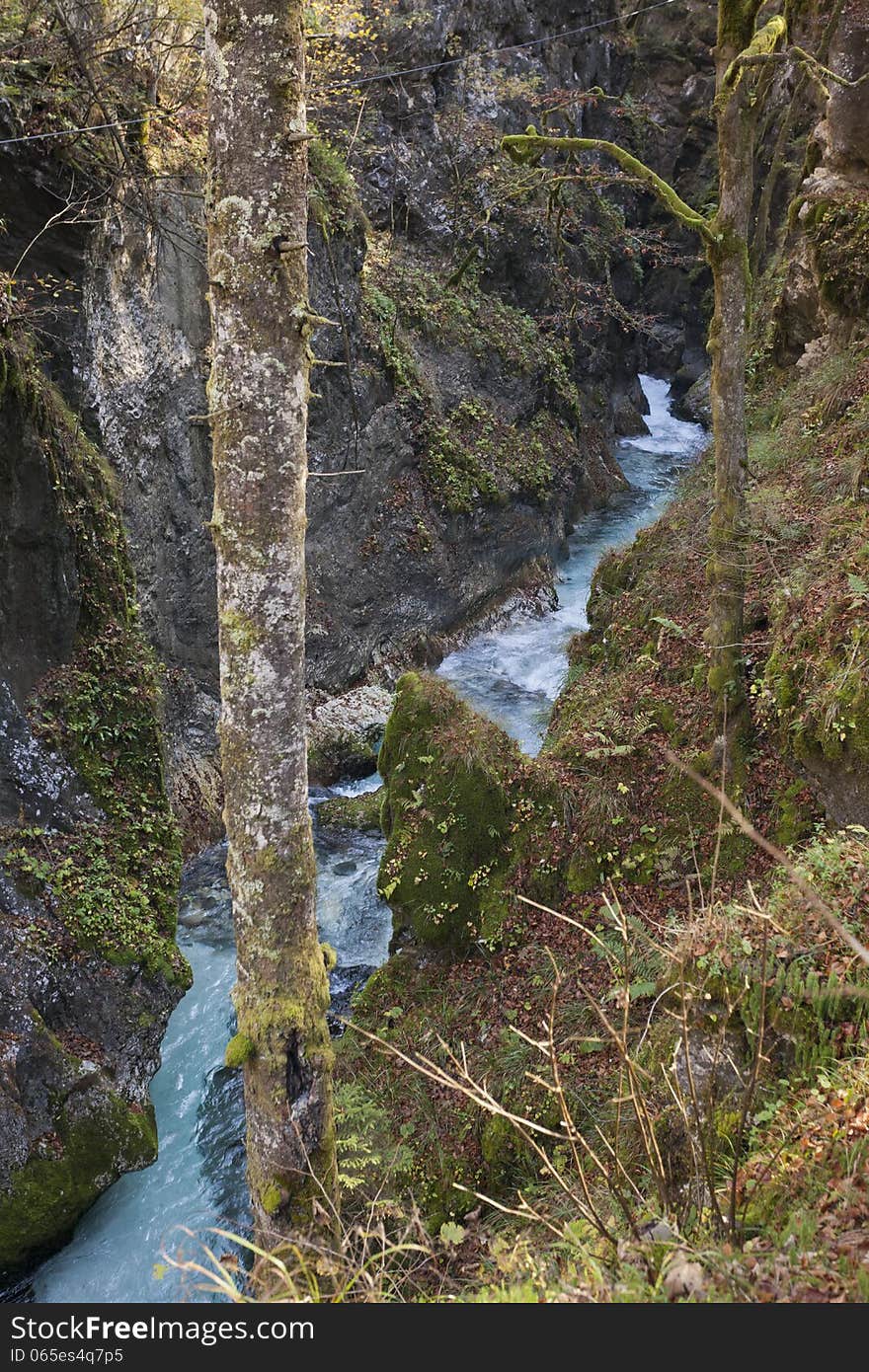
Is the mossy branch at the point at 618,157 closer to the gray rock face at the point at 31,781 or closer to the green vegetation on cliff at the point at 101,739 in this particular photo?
the green vegetation on cliff at the point at 101,739

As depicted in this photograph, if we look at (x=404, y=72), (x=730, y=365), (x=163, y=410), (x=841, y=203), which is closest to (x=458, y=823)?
(x=730, y=365)

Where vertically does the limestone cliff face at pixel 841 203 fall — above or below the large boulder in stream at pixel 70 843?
above

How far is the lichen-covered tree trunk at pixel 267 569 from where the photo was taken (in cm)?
367

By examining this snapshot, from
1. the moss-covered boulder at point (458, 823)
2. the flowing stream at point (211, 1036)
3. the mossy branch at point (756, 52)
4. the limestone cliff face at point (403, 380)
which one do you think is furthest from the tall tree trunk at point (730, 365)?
the limestone cliff face at point (403, 380)

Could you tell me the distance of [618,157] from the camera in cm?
616

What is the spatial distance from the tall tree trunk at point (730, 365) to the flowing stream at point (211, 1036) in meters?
4.57

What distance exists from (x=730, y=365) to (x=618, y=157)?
5.73 ft

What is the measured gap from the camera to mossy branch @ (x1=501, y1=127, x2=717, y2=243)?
588cm

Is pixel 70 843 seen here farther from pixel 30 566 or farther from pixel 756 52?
pixel 756 52

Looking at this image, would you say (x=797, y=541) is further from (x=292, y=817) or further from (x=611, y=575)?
(x=292, y=817)

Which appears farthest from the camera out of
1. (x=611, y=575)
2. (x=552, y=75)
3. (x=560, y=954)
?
(x=552, y=75)

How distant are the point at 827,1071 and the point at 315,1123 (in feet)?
8.17
